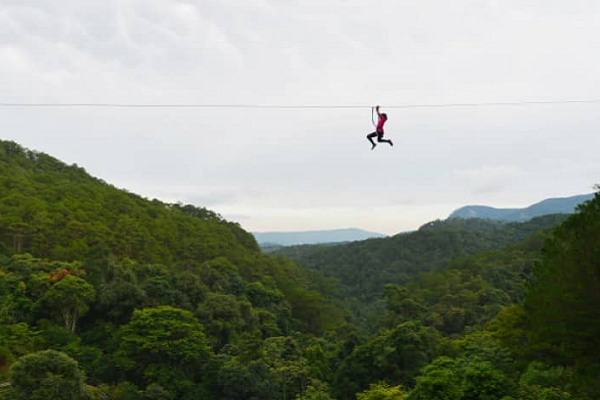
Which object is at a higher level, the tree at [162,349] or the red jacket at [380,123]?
the red jacket at [380,123]

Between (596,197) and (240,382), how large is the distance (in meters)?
18.9

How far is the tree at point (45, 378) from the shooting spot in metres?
16.7

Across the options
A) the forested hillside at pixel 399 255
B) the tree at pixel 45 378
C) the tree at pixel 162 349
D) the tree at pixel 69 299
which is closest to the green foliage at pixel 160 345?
the tree at pixel 162 349

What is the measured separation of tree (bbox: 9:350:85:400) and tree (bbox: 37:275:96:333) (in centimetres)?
821

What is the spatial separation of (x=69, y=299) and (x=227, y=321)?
10941mm

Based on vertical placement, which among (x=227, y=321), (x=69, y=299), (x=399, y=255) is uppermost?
(x=69, y=299)

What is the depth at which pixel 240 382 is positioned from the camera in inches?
907

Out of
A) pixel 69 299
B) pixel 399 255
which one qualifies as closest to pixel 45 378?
pixel 69 299

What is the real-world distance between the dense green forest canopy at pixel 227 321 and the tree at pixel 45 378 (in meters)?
0.05

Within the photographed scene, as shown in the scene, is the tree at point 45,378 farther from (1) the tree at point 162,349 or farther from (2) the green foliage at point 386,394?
(2) the green foliage at point 386,394

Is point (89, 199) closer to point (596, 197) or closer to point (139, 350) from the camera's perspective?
point (139, 350)

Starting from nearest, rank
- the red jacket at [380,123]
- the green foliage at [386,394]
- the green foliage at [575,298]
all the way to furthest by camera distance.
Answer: the red jacket at [380,123]
the green foliage at [575,298]
the green foliage at [386,394]

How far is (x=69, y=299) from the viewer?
2523 cm

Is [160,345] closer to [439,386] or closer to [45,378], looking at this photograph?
[45,378]
